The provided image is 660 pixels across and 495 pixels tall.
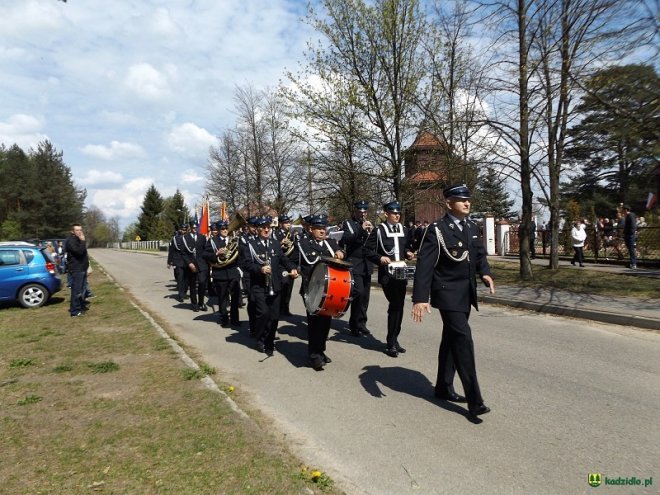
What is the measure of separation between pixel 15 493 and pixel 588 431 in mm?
4422

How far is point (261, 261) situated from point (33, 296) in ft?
29.4

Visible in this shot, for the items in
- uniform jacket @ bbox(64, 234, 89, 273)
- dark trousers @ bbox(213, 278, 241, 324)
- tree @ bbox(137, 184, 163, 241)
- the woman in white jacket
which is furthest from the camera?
tree @ bbox(137, 184, 163, 241)

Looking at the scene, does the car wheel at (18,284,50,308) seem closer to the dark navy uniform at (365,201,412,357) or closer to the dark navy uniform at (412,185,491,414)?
the dark navy uniform at (365,201,412,357)

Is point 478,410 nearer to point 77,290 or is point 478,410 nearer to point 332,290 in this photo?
point 332,290

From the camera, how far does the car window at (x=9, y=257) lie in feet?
41.5

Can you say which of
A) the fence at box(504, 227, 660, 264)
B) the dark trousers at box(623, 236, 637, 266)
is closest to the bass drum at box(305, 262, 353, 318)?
the dark trousers at box(623, 236, 637, 266)

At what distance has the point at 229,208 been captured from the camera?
32.4 metres

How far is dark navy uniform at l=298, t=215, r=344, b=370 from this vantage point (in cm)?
613

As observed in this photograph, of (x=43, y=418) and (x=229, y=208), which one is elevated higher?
(x=229, y=208)

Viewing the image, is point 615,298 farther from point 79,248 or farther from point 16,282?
point 16,282

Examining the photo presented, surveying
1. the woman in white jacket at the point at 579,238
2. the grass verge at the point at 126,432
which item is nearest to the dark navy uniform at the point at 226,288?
the grass verge at the point at 126,432

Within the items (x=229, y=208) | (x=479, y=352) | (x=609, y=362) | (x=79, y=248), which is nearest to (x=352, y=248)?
(x=479, y=352)

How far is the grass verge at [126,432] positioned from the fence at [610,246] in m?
15.3

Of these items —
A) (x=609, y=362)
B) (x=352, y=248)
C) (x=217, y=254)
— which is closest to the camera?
(x=609, y=362)
